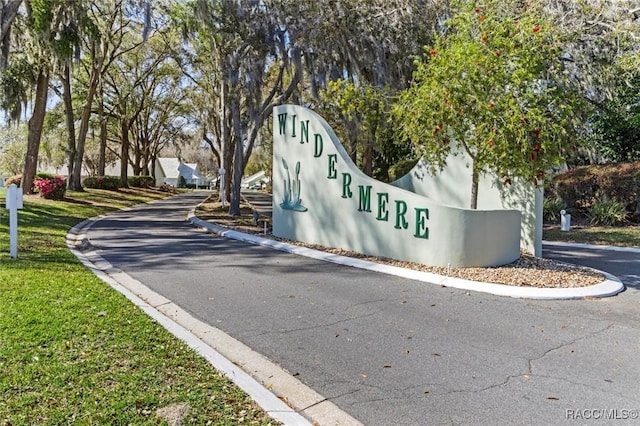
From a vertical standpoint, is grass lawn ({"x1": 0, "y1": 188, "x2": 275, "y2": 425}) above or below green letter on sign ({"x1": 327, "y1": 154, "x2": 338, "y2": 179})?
below

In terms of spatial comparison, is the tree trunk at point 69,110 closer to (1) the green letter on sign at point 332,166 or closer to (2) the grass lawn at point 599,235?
(1) the green letter on sign at point 332,166

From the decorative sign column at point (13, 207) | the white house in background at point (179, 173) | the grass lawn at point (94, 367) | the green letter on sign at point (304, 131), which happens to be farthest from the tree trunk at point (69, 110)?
the white house in background at point (179, 173)

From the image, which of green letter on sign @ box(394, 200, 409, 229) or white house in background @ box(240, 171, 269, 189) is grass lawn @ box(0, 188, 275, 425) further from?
white house in background @ box(240, 171, 269, 189)

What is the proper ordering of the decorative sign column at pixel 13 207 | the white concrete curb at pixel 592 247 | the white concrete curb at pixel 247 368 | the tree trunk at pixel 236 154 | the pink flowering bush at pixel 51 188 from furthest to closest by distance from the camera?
the pink flowering bush at pixel 51 188, the tree trunk at pixel 236 154, the white concrete curb at pixel 592 247, the decorative sign column at pixel 13 207, the white concrete curb at pixel 247 368

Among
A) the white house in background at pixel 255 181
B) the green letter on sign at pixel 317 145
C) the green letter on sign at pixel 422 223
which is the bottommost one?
the green letter on sign at pixel 422 223

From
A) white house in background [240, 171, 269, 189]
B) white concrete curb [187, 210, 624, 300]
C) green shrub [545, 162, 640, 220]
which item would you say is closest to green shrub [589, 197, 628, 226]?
green shrub [545, 162, 640, 220]

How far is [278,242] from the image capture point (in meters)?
12.2

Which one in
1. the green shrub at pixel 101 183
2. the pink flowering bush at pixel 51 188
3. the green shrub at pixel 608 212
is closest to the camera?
the green shrub at pixel 608 212

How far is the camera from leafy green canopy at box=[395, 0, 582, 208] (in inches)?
328

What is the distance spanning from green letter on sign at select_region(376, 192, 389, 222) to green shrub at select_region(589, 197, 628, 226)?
10197 millimetres

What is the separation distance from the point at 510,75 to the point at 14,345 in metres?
8.18

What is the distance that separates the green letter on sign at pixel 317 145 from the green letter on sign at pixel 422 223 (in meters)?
3.51

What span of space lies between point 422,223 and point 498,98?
2.58 metres

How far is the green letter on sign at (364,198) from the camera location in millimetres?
10203
